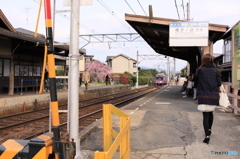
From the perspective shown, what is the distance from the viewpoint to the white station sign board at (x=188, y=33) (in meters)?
11.8

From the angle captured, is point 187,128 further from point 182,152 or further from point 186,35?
point 186,35

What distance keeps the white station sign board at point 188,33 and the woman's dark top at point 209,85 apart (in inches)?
304

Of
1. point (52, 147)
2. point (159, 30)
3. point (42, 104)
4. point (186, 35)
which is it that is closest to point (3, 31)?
point (42, 104)

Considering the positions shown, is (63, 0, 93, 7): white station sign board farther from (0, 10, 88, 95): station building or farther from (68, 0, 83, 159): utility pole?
(0, 10, 88, 95): station building

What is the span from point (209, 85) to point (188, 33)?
27.3ft

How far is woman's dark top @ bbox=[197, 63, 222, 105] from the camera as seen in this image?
4441 mm

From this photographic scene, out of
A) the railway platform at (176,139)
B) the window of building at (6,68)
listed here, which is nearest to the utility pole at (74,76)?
the railway platform at (176,139)

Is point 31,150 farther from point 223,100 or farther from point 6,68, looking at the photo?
point 6,68

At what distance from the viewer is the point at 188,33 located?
40.0ft

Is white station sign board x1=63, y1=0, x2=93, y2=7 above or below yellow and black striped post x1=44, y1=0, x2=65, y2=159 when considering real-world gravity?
above

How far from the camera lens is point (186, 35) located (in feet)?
40.1

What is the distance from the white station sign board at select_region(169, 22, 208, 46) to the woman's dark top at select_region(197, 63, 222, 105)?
25.3 feet

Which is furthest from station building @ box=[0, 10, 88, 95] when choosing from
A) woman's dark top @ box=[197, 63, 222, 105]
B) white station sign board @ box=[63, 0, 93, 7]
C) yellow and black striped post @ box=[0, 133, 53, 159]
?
yellow and black striped post @ box=[0, 133, 53, 159]

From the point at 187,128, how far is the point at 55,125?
4070 mm
